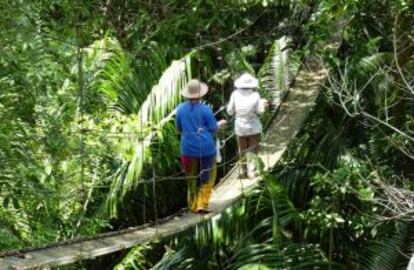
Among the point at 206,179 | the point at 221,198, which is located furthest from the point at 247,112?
the point at 206,179

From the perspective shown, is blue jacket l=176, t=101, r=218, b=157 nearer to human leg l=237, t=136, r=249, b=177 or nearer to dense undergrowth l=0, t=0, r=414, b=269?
dense undergrowth l=0, t=0, r=414, b=269

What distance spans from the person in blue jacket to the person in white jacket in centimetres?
50

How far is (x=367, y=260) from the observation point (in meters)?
4.92

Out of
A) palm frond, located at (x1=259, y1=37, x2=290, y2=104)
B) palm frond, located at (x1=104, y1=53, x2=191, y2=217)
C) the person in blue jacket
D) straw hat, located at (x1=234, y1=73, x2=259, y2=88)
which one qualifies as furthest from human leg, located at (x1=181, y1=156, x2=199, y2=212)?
palm frond, located at (x1=259, y1=37, x2=290, y2=104)

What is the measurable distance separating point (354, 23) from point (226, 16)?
2.62ft

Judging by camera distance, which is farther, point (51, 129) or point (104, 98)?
point (104, 98)

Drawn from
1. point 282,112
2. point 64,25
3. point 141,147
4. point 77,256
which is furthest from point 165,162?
point 77,256

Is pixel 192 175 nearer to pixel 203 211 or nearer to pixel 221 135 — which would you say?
pixel 203 211

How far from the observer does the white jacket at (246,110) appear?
4844 millimetres

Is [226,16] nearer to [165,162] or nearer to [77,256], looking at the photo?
[165,162]

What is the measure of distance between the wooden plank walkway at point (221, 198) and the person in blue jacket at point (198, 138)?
0.18m

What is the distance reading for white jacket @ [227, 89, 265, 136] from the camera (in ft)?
15.9

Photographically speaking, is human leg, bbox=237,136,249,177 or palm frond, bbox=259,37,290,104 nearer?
human leg, bbox=237,136,249,177

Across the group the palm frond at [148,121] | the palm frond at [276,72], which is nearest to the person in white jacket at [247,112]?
the palm frond at [148,121]
